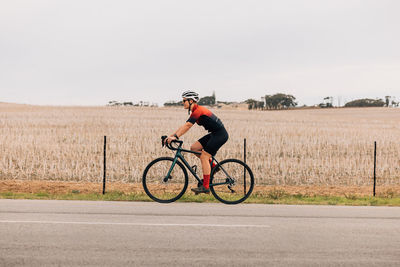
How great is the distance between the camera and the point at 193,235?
23.1 feet

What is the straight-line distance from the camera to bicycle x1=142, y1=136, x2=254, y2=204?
9.97 m

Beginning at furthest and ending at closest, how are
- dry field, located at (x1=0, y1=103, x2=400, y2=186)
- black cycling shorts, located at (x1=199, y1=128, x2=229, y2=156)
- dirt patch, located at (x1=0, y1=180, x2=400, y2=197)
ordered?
dry field, located at (x1=0, y1=103, x2=400, y2=186)
dirt patch, located at (x1=0, y1=180, x2=400, y2=197)
black cycling shorts, located at (x1=199, y1=128, x2=229, y2=156)

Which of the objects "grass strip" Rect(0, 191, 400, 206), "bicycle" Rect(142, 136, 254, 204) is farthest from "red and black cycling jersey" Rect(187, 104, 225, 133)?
"grass strip" Rect(0, 191, 400, 206)

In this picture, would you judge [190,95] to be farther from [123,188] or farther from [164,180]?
[123,188]

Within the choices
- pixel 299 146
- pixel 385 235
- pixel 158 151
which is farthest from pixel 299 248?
pixel 299 146

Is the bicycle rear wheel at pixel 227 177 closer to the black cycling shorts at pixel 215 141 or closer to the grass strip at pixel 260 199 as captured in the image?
the black cycling shorts at pixel 215 141

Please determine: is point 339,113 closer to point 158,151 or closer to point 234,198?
point 158,151

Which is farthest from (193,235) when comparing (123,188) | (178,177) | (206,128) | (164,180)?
(123,188)

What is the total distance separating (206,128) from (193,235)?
10.3ft

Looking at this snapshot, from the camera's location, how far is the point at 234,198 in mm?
10672

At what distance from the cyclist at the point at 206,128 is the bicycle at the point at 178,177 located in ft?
0.47

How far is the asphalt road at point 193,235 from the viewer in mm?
5750

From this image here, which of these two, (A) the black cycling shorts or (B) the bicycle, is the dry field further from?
(A) the black cycling shorts

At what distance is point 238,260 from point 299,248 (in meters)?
1.06
